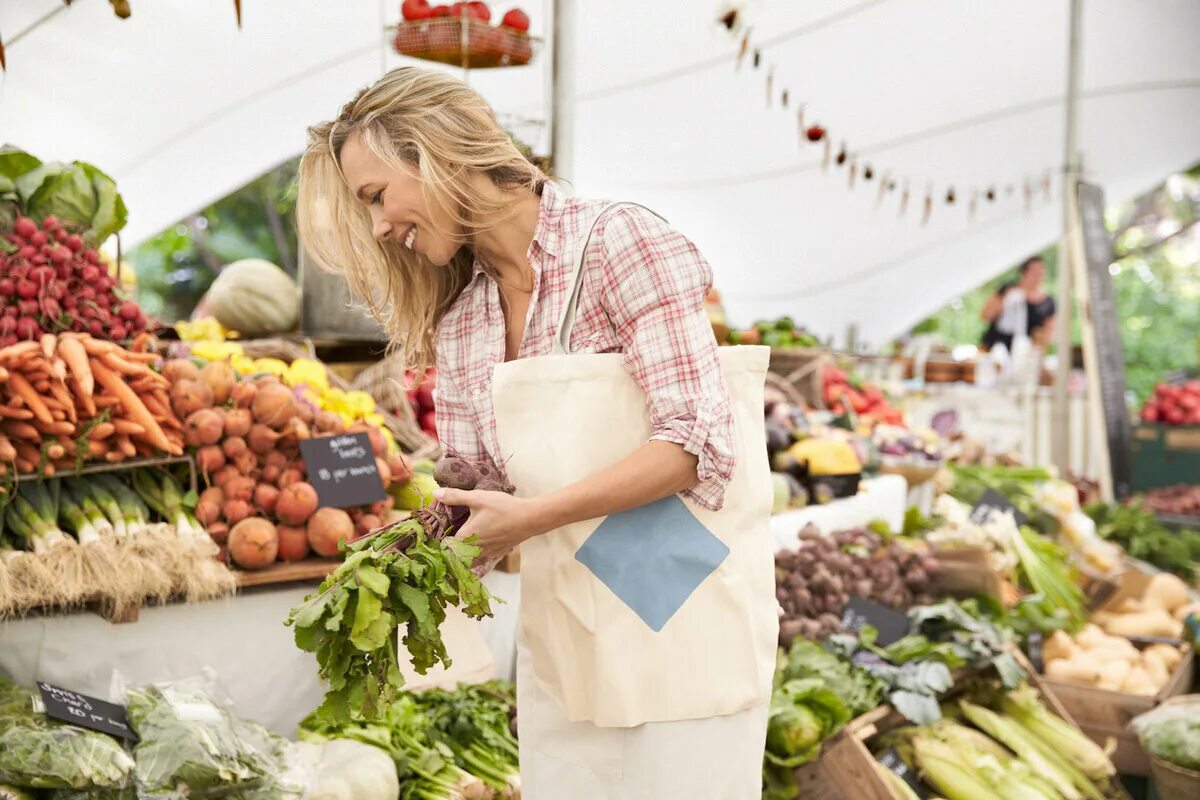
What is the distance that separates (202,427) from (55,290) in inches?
18.4

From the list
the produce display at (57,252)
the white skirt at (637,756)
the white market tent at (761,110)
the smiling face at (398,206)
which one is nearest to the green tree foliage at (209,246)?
the white market tent at (761,110)

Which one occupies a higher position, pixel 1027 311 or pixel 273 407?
pixel 1027 311

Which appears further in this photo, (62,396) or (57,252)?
(57,252)

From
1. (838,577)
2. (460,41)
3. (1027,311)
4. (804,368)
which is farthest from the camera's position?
(1027,311)

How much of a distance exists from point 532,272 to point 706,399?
1.11ft

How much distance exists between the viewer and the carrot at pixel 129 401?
8.61 ft

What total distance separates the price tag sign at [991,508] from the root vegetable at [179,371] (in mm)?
3273

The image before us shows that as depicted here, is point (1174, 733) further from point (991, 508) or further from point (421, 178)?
point (421, 178)

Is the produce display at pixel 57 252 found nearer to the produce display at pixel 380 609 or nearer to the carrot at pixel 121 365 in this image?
the carrot at pixel 121 365

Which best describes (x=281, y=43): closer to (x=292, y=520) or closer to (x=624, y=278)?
(x=292, y=520)

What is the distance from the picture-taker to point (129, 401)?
2.63m

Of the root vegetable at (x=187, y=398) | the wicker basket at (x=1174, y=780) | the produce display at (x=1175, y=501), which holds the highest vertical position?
the root vegetable at (x=187, y=398)

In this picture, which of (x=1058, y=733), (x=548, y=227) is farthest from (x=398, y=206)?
(x=1058, y=733)

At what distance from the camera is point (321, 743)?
8.25ft
